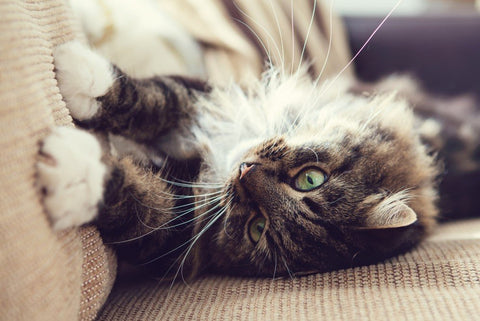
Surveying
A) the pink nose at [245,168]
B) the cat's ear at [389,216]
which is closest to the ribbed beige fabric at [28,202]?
the pink nose at [245,168]

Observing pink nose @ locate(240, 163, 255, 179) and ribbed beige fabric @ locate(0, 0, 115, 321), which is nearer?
ribbed beige fabric @ locate(0, 0, 115, 321)

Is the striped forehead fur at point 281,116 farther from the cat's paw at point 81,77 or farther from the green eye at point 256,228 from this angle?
the cat's paw at point 81,77

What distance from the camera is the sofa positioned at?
67 centimetres

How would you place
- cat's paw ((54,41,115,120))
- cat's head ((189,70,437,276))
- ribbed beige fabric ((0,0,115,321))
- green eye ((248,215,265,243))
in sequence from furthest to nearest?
green eye ((248,215,265,243))
cat's head ((189,70,437,276))
cat's paw ((54,41,115,120))
ribbed beige fabric ((0,0,115,321))

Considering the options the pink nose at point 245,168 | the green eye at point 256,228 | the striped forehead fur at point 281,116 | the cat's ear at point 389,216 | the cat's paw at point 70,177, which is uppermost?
the striped forehead fur at point 281,116

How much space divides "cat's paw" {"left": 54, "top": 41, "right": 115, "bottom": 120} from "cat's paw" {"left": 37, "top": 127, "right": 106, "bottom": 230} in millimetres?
206

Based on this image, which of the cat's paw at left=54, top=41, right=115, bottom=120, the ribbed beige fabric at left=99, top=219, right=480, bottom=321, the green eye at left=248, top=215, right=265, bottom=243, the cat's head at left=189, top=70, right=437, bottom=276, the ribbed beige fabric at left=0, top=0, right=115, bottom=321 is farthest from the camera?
the green eye at left=248, top=215, right=265, bottom=243

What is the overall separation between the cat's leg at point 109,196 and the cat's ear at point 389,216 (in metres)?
0.48

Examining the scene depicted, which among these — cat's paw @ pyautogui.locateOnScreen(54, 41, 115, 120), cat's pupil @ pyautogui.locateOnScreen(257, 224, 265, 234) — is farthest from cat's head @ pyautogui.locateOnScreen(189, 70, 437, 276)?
cat's paw @ pyautogui.locateOnScreen(54, 41, 115, 120)

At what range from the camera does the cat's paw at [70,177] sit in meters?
0.74

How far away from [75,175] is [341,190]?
0.66 metres

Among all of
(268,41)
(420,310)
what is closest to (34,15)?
(420,310)

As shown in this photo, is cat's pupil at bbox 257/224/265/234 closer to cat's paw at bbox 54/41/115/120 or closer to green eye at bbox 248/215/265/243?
green eye at bbox 248/215/265/243

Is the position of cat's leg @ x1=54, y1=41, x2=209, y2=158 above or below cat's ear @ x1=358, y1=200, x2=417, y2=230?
above
